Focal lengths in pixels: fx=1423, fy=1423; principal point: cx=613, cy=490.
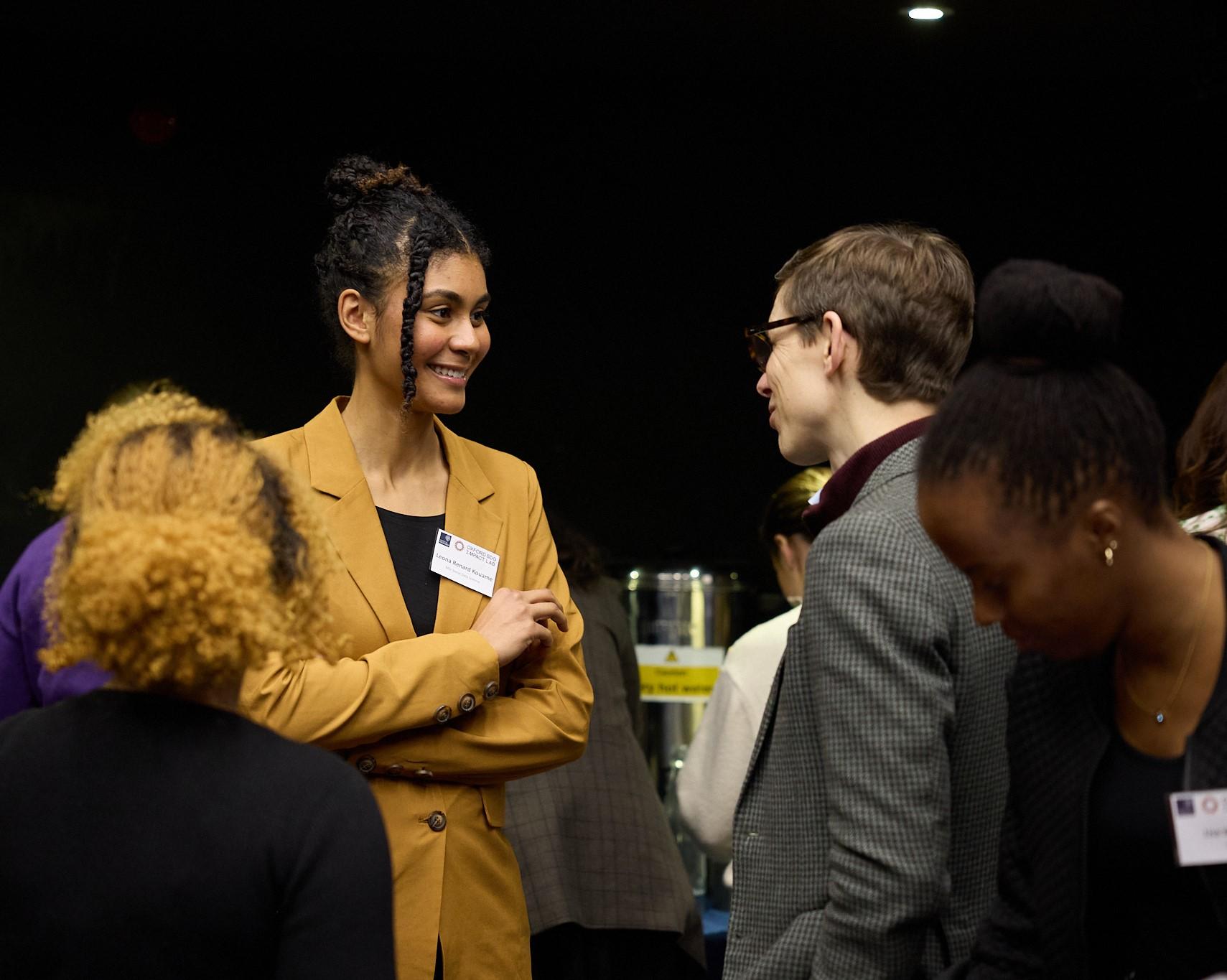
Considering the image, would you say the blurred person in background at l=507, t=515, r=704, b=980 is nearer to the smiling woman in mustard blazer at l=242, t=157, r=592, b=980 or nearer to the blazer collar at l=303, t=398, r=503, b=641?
the smiling woman in mustard blazer at l=242, t=157, r=592, b=980

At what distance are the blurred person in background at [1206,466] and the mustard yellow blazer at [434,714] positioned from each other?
1.08 metres

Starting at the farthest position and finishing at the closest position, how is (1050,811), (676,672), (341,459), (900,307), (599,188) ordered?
(599,188), (676,672), (341,459), (900,307), (1050,811)

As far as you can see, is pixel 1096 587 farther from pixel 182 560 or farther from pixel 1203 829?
pixel 182 560

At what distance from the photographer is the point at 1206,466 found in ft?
7.84

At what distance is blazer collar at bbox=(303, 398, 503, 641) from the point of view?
2150 millimetres

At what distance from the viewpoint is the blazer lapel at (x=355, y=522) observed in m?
2.14

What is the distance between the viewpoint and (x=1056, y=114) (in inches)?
177

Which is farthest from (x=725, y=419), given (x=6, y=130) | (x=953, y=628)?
(x=953, y=628)

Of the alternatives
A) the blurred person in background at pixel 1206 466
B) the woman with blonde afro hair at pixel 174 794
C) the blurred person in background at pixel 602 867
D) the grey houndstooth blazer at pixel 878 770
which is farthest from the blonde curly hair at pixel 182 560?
the blurred person in background at pixel 602 867

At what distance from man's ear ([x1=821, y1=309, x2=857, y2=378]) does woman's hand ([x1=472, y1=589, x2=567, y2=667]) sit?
0.61 meters

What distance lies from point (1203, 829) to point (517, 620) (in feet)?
3.73

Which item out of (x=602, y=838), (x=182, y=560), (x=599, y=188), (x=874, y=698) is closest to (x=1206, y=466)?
(x=874, y=698)

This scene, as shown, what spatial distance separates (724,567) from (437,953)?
8.14 feet

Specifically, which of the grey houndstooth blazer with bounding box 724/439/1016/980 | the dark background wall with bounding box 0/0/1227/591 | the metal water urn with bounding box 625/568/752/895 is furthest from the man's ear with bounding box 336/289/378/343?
the metal water urn with bounding box 625/568/752/895
